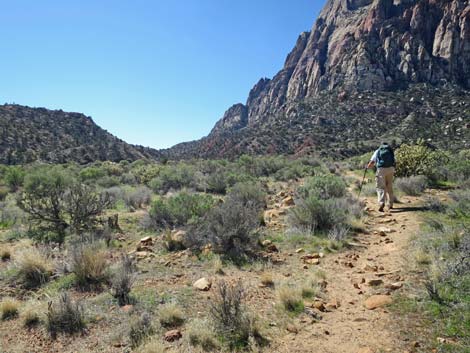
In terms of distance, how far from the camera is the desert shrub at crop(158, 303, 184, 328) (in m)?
3.59

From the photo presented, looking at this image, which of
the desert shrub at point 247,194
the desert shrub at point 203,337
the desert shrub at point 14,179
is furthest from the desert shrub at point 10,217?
the desert shrub at point 14,179

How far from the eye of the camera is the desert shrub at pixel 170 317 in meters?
3.59

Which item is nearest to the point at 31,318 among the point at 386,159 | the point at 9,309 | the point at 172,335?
the point at 9,309

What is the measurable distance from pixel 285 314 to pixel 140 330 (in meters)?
1.73

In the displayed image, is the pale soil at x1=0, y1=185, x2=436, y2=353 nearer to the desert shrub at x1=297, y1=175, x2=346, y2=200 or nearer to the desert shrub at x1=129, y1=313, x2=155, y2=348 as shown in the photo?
the desert shrub at x1=129, y1=313, x2=155, y2=348

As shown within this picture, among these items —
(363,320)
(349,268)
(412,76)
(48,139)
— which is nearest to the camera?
(363,320)

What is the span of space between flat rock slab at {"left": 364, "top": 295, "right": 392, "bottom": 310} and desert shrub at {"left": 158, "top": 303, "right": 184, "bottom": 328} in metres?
2.33

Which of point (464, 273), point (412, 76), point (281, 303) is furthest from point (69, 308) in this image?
point (412, 76)

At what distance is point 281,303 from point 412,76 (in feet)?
250

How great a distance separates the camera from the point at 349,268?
5.07 metres

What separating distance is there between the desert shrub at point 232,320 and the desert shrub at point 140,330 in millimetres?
737

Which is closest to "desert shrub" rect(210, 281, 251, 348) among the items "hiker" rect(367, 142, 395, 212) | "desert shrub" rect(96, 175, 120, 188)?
"hiker" rect(367, 142, 395, 212)

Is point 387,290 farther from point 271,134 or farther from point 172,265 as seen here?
point 271,134

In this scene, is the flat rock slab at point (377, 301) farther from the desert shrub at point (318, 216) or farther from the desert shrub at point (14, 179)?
the desert shrub at point (14, 179)
